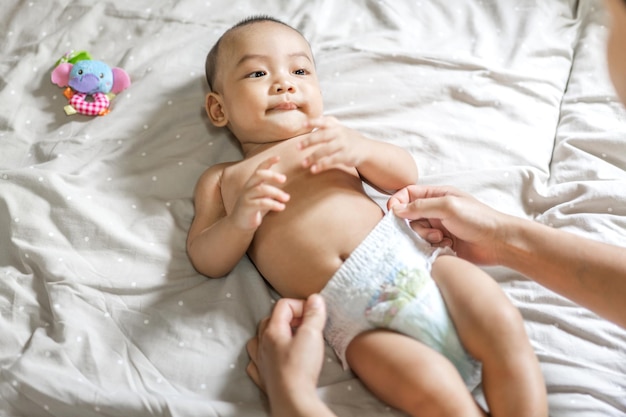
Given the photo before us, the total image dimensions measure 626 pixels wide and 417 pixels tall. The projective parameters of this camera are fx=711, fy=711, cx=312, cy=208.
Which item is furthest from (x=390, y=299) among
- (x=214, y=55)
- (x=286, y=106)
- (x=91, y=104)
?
(x=91, y=104)

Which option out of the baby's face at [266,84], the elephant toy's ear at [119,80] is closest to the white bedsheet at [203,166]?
the elephant toy's ear at [119,80]

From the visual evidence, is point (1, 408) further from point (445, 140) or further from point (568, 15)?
point (568, 15)

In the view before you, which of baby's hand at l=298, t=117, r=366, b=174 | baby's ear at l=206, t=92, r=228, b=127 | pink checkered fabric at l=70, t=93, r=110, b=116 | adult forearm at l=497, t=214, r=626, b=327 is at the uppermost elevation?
baby's hand at l=298, t=117, r=366, b=174

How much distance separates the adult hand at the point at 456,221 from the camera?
4.29ft

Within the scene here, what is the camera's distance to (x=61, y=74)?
67.3 inches

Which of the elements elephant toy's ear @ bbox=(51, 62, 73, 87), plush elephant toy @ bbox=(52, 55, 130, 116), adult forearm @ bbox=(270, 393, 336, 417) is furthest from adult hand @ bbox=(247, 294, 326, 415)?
elephant toy's ear @ bbox=(51, 62, 73, 87)

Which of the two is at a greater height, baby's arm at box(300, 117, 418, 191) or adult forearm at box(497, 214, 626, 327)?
baby's arm at box(300, 117, 418, 191)

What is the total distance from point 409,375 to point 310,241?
1.06 ft

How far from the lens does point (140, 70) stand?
5.77ft

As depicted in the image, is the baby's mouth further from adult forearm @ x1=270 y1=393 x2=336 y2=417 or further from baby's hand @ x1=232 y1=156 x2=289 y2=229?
adult forearm @ x1=270 y1=393 x2=336 y2=417

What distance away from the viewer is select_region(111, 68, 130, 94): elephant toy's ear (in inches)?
67.7

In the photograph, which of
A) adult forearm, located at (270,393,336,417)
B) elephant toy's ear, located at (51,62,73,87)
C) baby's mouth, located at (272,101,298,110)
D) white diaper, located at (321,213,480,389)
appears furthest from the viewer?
elephant toy's ear, located at (51,62,73,87)

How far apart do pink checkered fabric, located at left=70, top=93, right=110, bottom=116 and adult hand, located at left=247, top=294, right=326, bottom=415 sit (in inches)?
28.5

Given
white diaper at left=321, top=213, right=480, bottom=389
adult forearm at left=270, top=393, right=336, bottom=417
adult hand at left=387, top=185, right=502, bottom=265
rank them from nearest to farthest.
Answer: adult forearm at left=270, top=393, right=336, bottom=417
white diaper at left=321, top=213, right=480, bottom=389
adult hand at left=387, top=185, right=502, bottom=265
